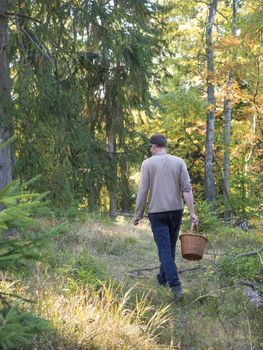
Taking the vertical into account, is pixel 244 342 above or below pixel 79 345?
below

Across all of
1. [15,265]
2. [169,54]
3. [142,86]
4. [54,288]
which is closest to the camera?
[15,265]

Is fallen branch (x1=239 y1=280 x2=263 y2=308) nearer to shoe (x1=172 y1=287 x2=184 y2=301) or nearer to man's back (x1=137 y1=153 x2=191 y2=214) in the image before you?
shoe (x1=172 y1=287 x2=184 y2=301)

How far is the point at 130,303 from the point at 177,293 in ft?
3.08

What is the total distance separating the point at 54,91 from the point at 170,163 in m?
2.62

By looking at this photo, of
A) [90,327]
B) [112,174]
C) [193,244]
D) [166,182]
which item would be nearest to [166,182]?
[166,182]

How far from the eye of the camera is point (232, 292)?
536 cm

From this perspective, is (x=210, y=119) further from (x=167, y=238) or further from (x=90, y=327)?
(x=90, y=327)

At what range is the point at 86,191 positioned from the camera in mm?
8781

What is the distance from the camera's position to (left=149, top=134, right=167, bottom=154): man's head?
5555mm

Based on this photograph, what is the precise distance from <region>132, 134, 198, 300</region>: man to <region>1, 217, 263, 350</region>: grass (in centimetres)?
54

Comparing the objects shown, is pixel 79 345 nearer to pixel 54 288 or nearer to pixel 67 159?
pixel 54 288

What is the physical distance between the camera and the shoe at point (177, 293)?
504 cm

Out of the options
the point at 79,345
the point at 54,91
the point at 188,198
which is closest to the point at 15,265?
the point at 79,345

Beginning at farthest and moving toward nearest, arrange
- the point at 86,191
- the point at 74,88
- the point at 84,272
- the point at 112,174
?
the point at 112,174
the point at 86,191
the point at 74,88
the point at 84,272
